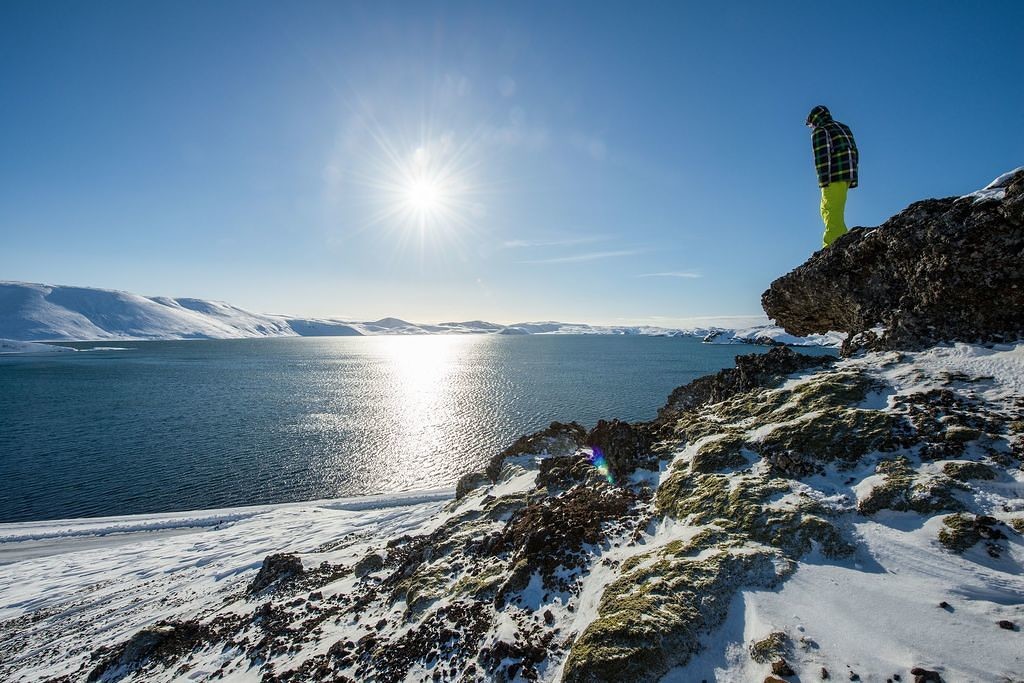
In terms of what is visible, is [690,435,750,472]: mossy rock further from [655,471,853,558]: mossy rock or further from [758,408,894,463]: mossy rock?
[758,408,894,463]: mossy rock

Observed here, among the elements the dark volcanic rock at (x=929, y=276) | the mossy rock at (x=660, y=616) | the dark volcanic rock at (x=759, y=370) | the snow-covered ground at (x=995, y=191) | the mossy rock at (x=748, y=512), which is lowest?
the mossy rock at (x=660, y=616)

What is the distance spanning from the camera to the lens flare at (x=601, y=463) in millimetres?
15110

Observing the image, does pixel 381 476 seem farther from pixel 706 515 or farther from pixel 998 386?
pixel 998 386

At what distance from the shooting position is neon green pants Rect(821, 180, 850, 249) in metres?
16.3

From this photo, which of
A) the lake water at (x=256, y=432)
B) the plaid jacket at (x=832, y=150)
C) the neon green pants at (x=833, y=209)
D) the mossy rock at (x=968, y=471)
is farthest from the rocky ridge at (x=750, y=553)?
the lake water at (x=256, y=432)

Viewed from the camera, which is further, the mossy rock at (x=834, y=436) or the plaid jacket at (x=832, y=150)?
the plaid jacket at (x=832, y=150)

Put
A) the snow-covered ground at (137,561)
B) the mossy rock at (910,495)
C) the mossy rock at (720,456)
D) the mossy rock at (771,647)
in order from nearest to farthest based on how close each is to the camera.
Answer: the mossy rock at (771,647) < the mossy rock at (910,495) < the mossy rock at (720,456) < the snow-covered ground at (137,561)

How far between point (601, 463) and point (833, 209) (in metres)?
13.7

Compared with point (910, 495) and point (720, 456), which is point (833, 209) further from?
point (910, 495)

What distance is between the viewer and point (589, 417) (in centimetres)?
6544

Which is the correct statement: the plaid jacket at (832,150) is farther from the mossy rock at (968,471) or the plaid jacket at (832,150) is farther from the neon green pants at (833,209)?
the mossy rock at (968,471)

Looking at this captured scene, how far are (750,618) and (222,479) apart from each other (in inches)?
2002

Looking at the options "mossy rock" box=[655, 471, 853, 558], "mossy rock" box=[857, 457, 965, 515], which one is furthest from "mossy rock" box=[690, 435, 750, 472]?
"mossy rock" box=[857, 457, 965, 515]

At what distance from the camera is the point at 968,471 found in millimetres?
8719
